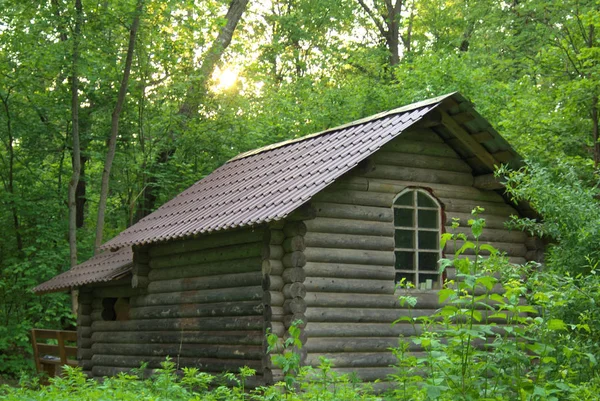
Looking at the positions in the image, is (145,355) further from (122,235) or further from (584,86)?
(584,86)

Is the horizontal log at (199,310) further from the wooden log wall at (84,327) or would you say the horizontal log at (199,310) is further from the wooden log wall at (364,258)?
the wooden log wall at (84,327)

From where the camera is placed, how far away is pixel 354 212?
13180 millimetres

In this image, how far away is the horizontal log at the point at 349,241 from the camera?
501 inches

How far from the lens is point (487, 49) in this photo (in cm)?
3231

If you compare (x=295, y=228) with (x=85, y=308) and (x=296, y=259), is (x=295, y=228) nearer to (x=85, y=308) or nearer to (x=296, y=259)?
(x=296, y=259)

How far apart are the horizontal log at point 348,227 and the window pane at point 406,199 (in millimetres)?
486

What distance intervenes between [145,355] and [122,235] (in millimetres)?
2396

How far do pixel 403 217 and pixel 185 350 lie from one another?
432 centimetres

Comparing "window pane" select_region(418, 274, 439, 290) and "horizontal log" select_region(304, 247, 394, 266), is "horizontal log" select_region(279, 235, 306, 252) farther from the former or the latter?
"window pane" select_region(418, 274, 439, 290)

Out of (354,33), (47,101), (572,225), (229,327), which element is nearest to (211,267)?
(229,327)

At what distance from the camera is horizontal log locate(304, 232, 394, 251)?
41.7 feet

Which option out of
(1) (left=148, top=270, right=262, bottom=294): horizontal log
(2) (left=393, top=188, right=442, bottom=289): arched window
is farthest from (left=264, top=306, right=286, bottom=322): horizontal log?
(2) (left=393, top=188, right=442, bottom=289): arched window

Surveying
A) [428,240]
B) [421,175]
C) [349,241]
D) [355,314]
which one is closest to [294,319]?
[355,314]

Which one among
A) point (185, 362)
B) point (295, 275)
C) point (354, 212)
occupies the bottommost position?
point (185, 362)
